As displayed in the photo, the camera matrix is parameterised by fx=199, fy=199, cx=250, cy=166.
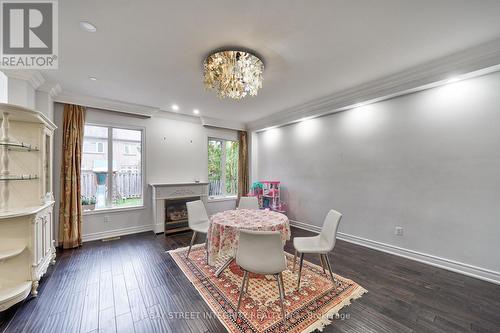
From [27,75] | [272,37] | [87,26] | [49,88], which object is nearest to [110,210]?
[49,88]

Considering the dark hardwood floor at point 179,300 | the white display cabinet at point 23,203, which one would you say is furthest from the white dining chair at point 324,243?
the white display cabinet at point 23,203

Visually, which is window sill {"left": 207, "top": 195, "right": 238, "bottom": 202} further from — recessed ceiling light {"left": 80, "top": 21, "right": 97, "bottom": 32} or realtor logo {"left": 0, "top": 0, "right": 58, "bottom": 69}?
recessed ceiling light {"left": 80, "top": 21, "right": 97, "bottom": 32}

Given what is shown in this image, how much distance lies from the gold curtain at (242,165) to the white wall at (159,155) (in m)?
0.37

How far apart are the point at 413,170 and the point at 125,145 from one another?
18.2ft

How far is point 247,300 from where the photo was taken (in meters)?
2.13

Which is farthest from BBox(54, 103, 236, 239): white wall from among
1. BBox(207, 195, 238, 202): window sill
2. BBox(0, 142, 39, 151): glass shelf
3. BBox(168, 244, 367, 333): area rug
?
BBox(168, 244, 367, 333): area rug

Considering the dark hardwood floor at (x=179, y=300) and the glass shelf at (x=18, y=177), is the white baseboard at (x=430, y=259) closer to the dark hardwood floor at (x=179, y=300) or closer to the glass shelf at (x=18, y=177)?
the dark hardwood floor at (x=179, y=300)

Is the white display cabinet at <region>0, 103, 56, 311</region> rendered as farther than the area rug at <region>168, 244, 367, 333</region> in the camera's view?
Yes

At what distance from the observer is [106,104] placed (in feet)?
13.1

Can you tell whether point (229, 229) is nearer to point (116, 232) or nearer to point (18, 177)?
point (18, 177)

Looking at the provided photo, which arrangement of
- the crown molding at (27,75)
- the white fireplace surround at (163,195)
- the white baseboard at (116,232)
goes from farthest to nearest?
the white fireplace surround at (163,195)
the white baseboard at (116,232)
the crown molding at (27,75)

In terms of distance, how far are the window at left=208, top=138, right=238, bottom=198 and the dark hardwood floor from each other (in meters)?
2.86

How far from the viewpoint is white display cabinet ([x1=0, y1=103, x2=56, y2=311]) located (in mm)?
2121

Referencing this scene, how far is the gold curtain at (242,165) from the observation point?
19.8 feet
